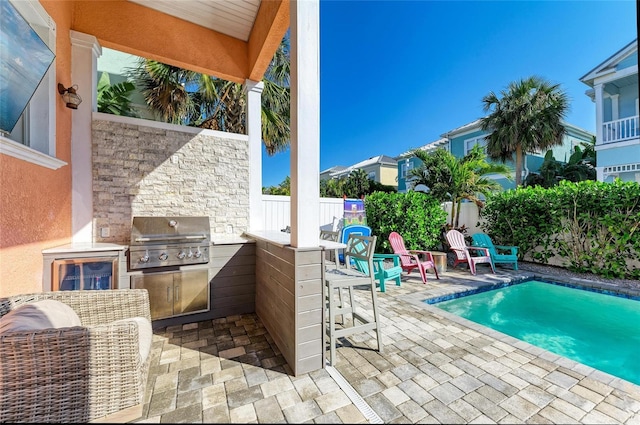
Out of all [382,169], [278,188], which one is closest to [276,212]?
[278,188]

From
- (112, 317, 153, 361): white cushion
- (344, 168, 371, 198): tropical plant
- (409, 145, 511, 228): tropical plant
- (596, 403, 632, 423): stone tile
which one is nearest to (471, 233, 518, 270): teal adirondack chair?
(409, 145, 511, 228): tropical plant

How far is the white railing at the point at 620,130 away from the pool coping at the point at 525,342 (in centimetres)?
779

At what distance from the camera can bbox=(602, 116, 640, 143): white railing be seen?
29.5ft

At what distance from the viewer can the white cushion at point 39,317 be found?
1.52 m

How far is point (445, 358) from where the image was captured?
8.27 ft

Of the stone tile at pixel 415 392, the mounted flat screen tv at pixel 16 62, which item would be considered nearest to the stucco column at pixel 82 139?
the mounted flat screen tv at pixel 16 62

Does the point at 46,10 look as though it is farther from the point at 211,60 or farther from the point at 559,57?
the point at 559,57

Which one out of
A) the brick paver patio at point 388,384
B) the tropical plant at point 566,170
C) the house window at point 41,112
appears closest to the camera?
the brick paver patio at point 388,384

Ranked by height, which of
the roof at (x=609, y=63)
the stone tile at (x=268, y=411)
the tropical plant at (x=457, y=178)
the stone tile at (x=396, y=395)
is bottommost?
the stone tile at (x=396, y=395)

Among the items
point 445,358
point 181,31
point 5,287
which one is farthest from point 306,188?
point 181,31

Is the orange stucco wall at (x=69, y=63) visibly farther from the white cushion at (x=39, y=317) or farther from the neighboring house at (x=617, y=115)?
the neighboring house at (x=617, y=115)

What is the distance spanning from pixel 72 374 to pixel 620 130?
15.4 meters

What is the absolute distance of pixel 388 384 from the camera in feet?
6.94

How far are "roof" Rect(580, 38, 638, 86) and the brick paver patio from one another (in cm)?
1263
